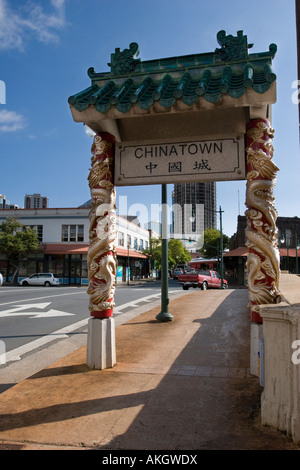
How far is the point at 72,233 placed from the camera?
39.0 metres

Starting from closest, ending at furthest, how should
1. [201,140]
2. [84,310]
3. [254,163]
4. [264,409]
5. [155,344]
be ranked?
[264,409] → [254,163] → [201,140] → [155,344] → [84,310]

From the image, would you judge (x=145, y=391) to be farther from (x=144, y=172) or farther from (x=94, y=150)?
(x=94, y=150)

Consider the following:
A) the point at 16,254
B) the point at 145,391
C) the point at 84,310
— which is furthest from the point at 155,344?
the point at 16,254

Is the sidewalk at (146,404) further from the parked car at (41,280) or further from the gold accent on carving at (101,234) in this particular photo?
the parked car at (41,280)

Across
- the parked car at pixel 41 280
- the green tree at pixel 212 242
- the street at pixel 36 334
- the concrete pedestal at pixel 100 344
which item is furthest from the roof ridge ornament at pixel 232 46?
the green tree at pixel 212 242

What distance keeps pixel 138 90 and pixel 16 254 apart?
35641 mm

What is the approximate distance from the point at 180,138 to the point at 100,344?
3.56 meters

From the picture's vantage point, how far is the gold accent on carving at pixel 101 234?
5445 mm

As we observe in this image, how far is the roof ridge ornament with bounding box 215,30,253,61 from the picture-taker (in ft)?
17.5

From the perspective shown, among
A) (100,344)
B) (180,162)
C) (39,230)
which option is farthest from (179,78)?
(39,230)

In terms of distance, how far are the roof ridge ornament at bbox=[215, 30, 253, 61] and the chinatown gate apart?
0.05ft

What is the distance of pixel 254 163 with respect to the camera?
500 cm

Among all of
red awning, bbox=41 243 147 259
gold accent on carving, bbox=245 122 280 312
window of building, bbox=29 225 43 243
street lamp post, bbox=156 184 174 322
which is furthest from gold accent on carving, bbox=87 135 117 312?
window of building, bbox=29 225 43 243

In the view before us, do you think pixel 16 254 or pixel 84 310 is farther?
pixel 16 254
